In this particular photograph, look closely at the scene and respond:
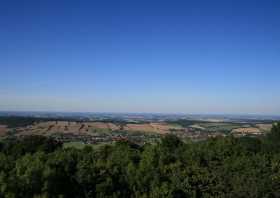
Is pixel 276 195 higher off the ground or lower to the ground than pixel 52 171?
Answer: lower

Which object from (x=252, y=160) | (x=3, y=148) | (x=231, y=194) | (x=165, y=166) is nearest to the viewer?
(x=231, y=194)

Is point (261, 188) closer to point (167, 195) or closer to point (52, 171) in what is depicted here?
point (167, 195)

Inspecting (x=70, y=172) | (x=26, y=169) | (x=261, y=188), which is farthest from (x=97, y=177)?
(x=261, y=188)

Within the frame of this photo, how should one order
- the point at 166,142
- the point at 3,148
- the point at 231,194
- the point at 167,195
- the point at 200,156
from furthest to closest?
the point at 166,142, the point at 3,148, the point at 200,156, the point at 231,194, the point at 167,195

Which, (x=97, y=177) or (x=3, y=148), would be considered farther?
(x=3, y=148)

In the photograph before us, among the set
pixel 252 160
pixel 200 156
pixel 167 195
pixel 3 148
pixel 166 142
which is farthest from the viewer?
pixel 166 142

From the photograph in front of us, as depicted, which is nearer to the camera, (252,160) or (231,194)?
(231,194)

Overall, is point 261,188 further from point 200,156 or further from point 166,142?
point 166,142

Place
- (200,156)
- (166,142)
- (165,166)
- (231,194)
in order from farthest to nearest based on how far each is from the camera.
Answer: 1. (166,142)
2. (200,156)
3. (165,166)
4. (231,194)

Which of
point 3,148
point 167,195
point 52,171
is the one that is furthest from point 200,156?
point 3,148
